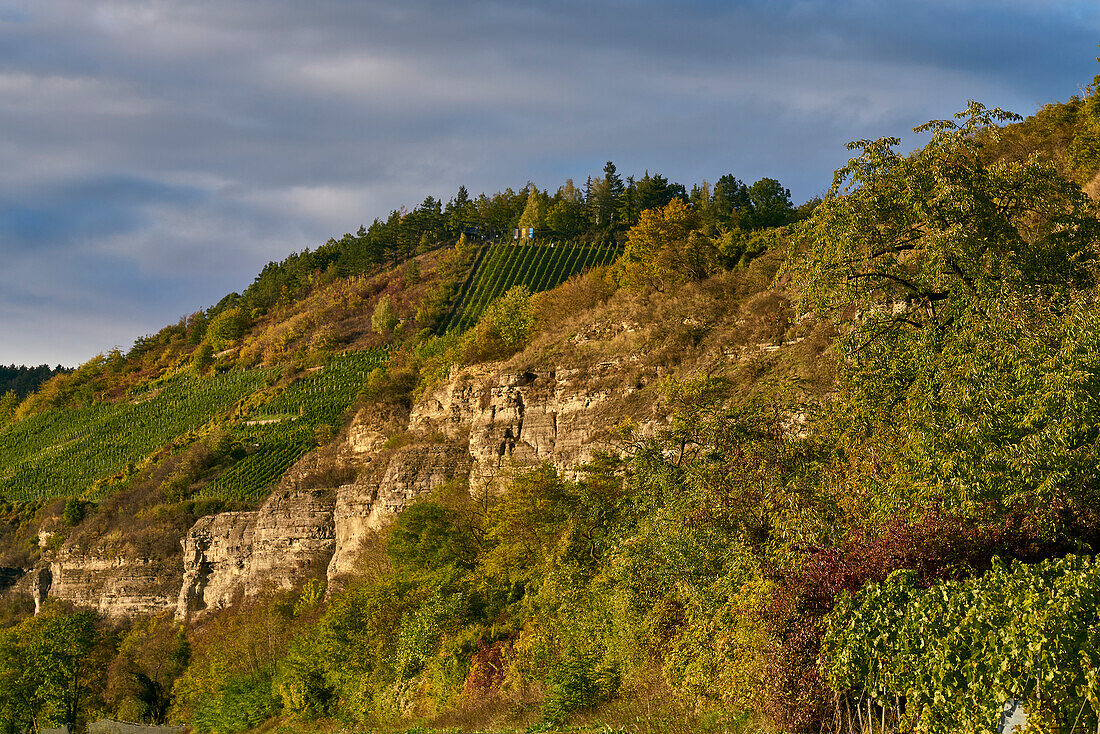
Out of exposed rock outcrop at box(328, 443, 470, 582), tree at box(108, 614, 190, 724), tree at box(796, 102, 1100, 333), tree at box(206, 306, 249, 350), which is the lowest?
tree at box(108, 614, 190, 724)

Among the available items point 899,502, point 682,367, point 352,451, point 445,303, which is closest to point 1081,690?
point 899,502

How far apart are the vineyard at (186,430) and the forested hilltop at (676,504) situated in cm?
79

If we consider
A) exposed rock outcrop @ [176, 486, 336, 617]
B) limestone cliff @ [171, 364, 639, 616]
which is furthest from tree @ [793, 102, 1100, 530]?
exposed rock outcrop @ [176, 486, 336, 617]

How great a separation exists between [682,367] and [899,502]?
29.4 meters

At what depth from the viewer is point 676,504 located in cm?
2341

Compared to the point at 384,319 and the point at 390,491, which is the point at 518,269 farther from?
the point at 390,491

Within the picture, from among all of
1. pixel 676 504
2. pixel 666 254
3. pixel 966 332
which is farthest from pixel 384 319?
pixel 966 332

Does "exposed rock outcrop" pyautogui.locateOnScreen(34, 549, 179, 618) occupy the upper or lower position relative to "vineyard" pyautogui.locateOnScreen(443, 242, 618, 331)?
lower

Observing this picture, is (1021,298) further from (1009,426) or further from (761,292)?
(761,292)

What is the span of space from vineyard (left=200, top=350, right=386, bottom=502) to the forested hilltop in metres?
0.50

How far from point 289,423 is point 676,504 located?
71.7m

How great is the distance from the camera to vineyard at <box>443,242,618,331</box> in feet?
343

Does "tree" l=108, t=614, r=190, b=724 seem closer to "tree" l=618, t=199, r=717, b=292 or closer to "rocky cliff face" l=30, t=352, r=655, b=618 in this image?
"rocky cliff face" l=30, t=352, r=655, b=618

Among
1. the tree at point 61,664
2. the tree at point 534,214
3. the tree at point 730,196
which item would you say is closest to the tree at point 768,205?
the tree at point 730,196
